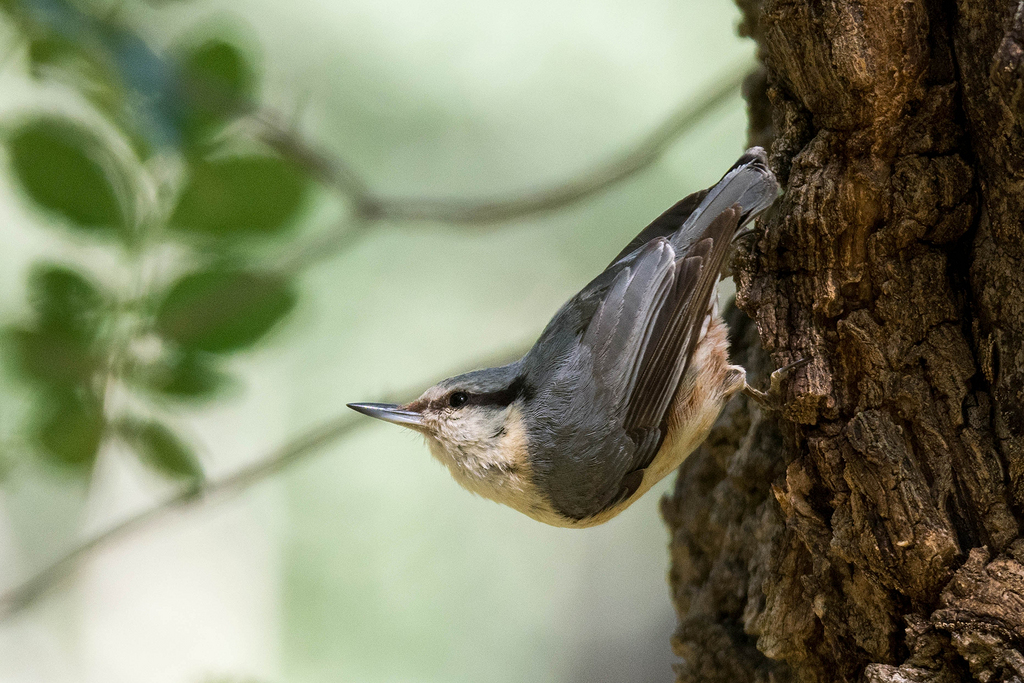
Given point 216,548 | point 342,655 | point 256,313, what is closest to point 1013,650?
point 256,313

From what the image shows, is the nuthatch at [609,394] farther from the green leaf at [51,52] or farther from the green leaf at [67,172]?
the green leaf at [51,52]

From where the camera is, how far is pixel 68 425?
120 centimetres

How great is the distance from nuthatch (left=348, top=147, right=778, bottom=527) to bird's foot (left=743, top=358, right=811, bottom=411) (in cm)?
1

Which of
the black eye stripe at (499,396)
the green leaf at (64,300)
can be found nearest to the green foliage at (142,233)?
the green leaf at (64,300)

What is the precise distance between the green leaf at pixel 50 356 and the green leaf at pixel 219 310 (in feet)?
0.38

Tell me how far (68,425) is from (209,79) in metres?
0.58

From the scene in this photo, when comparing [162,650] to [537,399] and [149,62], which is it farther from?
[149,62]

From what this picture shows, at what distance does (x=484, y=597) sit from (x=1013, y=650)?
1.44 m

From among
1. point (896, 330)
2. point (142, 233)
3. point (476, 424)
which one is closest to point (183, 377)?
point (142, 233)

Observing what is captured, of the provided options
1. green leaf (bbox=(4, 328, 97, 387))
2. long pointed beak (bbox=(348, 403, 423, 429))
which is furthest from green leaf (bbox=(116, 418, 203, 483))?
long pointed beak (bbox=(348, 403, 423, 429))

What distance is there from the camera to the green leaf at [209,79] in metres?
1.21

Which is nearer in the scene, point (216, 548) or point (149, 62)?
point (149, 62)

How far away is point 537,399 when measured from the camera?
1.26 m

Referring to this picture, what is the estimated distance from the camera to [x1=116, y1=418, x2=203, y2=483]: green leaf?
121cm
